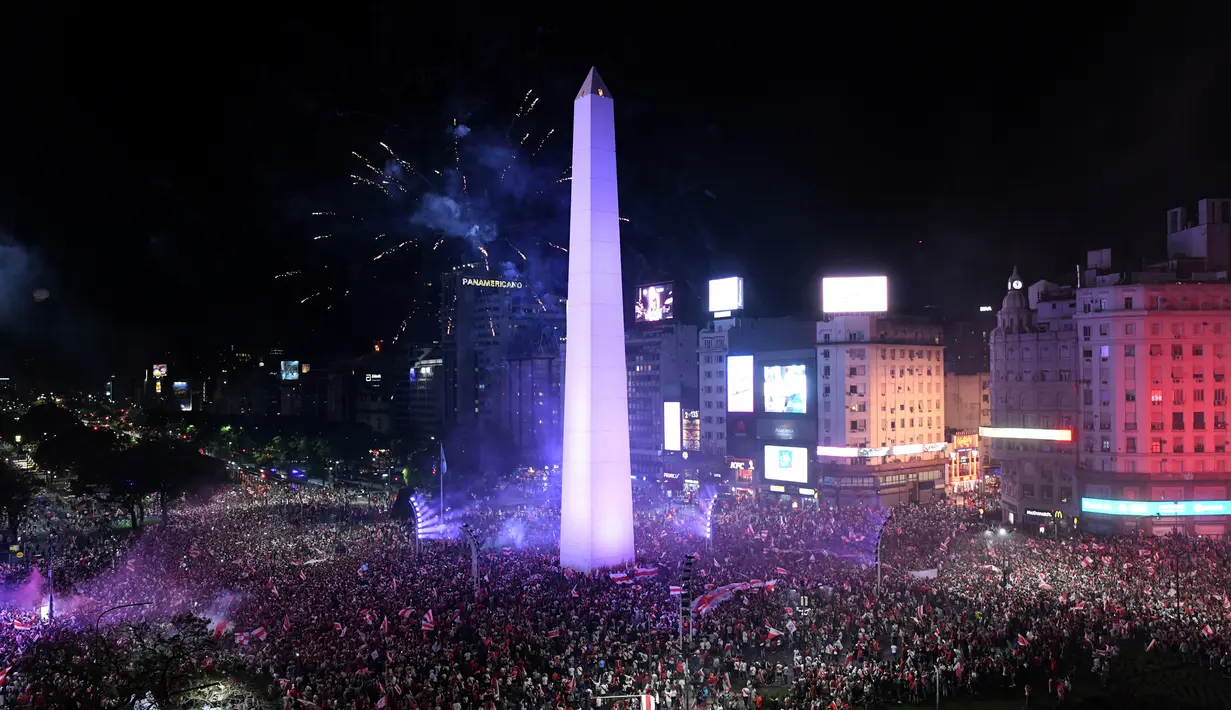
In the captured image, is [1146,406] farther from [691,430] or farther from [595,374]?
[691,430]

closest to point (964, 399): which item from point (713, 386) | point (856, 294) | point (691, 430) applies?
point (713, 386)

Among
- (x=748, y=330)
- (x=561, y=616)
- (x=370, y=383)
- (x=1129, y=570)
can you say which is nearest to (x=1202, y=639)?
(x=1129, y=570)

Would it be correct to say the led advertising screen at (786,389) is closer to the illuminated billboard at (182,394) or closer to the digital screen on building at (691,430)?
the digital screen on building at (691,430)

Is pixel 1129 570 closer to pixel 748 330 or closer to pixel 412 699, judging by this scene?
pixel 412 699

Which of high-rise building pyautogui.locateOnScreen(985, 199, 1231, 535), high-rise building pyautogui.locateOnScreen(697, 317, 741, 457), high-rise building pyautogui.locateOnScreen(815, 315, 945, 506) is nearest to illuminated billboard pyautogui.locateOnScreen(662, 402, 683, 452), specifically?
high-rise building pyautogui.locateOnScreen(697, 317, 741, 457)

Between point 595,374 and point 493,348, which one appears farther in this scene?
point 493,348
